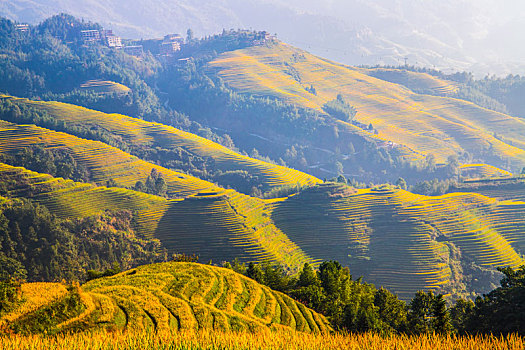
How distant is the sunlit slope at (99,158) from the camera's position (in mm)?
99938

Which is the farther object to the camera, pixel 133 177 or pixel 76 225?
pixel 133 177

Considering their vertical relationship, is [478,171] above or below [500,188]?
above

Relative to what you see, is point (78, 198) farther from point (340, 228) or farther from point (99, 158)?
point (340, 228)

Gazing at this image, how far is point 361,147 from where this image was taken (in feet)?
536

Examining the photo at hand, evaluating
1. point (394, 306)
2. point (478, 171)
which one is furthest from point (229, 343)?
point (478, 171)

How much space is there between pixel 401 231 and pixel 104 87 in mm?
133510

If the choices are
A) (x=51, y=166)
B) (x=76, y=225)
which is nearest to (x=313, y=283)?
(x=76, y=225)

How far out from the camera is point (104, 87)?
180000 millimetres

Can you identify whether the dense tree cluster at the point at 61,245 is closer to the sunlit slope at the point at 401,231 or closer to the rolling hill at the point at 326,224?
the rolling hill at the point at 326,224

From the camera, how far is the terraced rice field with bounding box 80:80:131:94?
178 metres

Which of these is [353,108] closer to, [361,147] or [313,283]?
[361,147]

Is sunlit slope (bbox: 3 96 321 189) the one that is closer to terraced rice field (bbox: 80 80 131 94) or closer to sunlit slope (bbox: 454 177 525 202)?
sunlit slope (bbox: 454 177 525 202)

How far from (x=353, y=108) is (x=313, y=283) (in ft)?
514

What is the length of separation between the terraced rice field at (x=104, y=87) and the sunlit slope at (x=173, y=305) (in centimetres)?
15904
